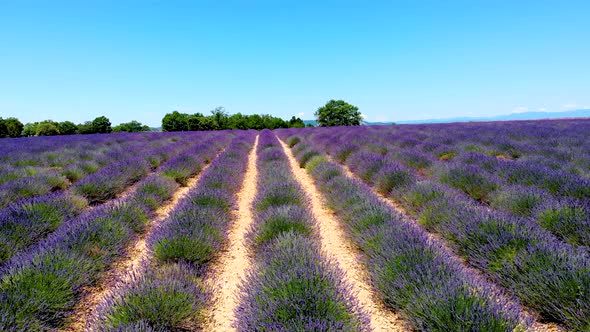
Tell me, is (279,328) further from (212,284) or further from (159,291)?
(212,284)

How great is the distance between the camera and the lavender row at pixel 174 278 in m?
2.08

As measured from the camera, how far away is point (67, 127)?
177 ft

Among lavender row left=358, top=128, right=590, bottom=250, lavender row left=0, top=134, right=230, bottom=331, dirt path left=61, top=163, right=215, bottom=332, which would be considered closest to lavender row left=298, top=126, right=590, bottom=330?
lavender row left=358, top=128, right=590, bottom=250

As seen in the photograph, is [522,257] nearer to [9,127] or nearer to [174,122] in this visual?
[9,127]

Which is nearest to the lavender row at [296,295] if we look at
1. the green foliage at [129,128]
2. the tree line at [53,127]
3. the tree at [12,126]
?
the tree line at [53,127]

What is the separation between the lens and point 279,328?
5.99 ft

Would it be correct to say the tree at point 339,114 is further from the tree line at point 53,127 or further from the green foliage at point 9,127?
the green foliage at point 9,127

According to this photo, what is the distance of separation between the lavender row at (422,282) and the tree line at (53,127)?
183 ft

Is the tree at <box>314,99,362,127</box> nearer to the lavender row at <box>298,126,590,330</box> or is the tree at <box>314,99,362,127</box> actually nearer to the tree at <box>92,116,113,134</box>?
the tree at <box>92,116,113,134</box>

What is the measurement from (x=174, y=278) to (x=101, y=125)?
2657 inches

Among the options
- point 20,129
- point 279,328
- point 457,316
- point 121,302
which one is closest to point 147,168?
point 121,302

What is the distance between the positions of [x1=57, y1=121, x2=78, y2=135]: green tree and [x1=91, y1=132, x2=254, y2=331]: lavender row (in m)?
61.2

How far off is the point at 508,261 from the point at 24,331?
3.55m

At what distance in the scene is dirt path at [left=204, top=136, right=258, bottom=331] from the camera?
243 centimetres
